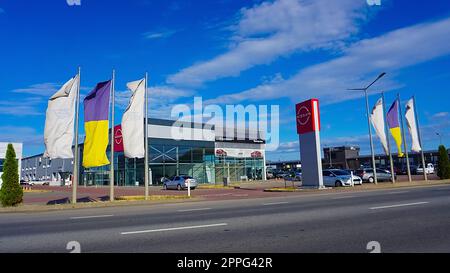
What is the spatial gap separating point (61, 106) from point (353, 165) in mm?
115198

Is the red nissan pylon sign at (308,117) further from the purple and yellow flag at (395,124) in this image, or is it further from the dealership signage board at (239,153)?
the dealership signage board at (239,153)

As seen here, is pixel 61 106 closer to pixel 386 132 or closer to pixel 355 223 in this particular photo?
pixel 355 223

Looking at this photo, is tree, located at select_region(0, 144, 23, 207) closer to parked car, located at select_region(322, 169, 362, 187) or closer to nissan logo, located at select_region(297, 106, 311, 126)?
nissan logo, located at select_region(297, 106, 311, 126)

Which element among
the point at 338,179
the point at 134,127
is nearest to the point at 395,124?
the point at 338,179

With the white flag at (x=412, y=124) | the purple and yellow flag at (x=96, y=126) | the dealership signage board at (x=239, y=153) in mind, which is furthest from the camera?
the dealership signage board at (x=239, y=153)

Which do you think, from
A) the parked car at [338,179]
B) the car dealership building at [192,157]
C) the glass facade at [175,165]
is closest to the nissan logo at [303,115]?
the parked car at [338,179]

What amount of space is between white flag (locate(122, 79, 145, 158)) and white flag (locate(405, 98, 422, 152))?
26162mm

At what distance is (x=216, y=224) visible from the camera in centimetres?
1081

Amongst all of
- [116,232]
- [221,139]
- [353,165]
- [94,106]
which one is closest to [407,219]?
[116,232]

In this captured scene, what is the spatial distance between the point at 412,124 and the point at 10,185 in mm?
34006

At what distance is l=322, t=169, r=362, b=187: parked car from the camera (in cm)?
3212

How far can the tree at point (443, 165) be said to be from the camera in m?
36.4

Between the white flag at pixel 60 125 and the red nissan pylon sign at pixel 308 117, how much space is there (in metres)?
17.8

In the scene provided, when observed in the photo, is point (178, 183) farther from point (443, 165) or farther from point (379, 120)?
point (443, 165)
